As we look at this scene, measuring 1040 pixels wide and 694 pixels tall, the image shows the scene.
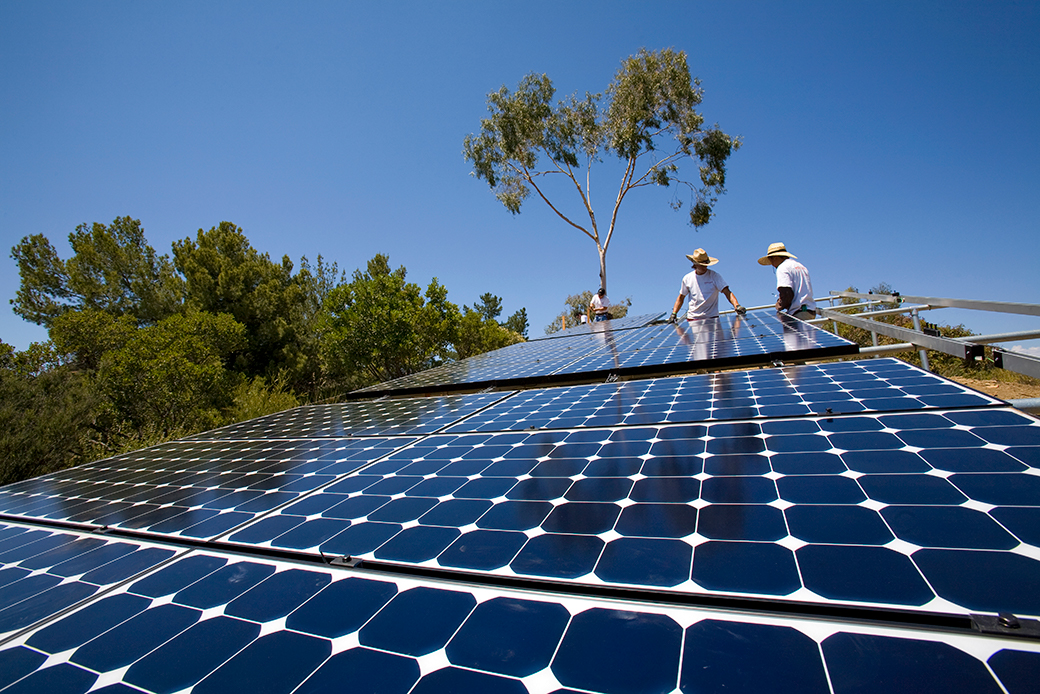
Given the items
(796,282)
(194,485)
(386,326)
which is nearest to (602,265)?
(386,326)

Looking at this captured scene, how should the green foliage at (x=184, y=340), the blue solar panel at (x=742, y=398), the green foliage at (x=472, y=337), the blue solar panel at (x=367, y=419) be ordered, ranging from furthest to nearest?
1. the green foliage at (x=472, y=337)
2. the green foliage at (x=184, y=340)
3. the blue solar panel at (x=367, y=419)
4. the blue solar panel at (x=742, y=398)

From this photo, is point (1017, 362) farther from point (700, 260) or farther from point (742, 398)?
point (700, 260)

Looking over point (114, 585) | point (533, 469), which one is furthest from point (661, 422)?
point (114, 585)

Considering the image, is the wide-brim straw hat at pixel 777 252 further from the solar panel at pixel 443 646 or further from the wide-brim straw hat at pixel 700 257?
the solar panel at pixel 443 646

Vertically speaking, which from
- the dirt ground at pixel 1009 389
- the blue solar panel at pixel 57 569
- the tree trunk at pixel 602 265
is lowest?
the dirt ground at pixel 1009 389

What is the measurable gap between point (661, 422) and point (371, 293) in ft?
84.5

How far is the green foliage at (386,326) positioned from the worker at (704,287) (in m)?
19.0

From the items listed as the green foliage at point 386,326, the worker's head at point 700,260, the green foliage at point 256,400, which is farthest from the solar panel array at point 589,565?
the green foliage at point 386,326

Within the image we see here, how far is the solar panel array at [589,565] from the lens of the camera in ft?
3.26

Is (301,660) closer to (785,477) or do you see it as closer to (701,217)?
(785,477)

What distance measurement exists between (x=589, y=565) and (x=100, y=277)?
32211 mm

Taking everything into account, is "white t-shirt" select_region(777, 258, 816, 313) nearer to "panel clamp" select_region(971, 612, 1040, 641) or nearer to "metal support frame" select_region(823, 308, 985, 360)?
"metal support frame" select_region(823, 308, 985, 360)

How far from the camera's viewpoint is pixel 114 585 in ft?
5.76

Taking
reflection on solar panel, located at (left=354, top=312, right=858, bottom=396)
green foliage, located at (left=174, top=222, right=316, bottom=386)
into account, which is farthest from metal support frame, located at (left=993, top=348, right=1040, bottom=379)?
green foliage, located at (left=174, top=222, right=316, bottom=386)
